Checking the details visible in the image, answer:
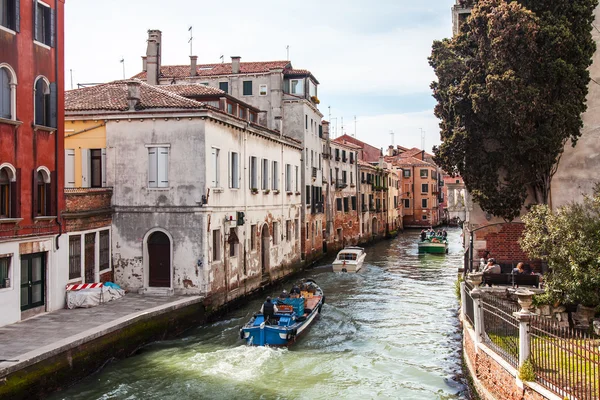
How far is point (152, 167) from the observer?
18.6 meters

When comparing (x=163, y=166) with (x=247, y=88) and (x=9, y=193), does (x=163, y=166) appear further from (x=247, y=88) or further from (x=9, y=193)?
(x=247, y=88)

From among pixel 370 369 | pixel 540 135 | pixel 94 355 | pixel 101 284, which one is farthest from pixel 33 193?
pixel 540 135

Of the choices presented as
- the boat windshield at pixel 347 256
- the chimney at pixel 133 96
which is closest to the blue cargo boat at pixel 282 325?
the chimney at pixel 133 96

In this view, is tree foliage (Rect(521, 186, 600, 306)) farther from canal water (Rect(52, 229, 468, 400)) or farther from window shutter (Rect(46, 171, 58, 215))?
window shutter (Rect(46, 171, 58, 215))

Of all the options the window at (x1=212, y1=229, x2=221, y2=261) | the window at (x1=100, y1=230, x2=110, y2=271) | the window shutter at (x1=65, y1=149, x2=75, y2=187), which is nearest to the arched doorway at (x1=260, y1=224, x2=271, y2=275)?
the window at (x1=212, y1=229, x2=221, y2=261)

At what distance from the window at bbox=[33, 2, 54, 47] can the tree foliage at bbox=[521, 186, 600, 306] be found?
40.8ft

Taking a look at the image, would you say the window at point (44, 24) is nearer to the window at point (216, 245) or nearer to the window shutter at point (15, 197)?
the window shutter at point (15, 197)

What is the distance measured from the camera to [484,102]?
54.1ft

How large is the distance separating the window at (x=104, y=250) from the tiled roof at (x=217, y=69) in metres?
17.2

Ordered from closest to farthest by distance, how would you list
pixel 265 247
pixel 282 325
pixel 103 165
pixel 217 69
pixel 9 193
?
1. pixel 9 193
2. pixel 282 325
3. pixel 103 165
4. pixel 265 247
5. pixel 217 69

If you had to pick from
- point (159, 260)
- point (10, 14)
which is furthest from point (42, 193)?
point (159, 260)

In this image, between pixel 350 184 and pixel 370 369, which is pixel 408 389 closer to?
pixel 370 369

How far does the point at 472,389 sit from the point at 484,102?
826cm

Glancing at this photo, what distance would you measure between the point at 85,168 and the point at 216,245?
15.9 feet
